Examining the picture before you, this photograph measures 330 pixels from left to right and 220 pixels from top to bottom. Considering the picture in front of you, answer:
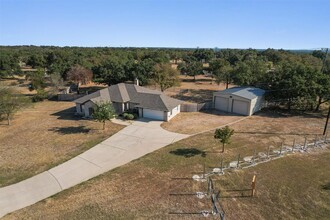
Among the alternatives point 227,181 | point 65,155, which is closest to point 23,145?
point 65,155

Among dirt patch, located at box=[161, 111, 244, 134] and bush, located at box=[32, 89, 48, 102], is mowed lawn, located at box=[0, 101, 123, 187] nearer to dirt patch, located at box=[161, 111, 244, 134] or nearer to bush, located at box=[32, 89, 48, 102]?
bush, located at box=[32, 89, 48, 102]

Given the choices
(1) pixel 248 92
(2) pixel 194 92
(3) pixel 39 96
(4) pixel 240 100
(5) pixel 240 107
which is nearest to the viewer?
(4) pixel 240 100

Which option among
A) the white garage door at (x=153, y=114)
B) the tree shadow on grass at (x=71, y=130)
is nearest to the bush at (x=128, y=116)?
the white garage door at (x=153, y=114)

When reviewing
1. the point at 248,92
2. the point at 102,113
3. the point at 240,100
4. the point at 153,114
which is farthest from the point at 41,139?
Result: the point at 248,92

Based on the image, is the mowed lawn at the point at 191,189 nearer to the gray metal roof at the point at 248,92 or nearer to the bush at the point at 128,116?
the bush at the point at 128,116

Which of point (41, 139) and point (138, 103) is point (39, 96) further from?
point (138, 103)

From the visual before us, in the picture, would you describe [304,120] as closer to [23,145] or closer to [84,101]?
[84,101]
